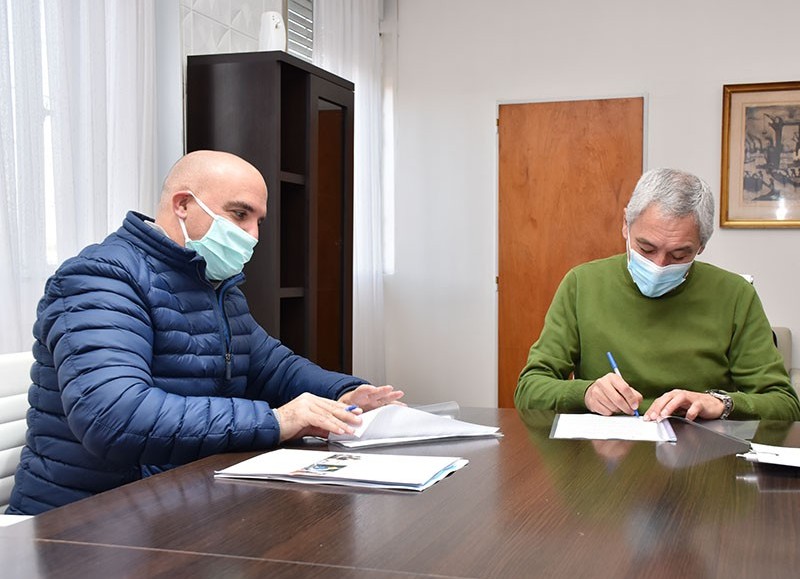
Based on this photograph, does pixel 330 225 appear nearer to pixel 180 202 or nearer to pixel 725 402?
pixel 180 202

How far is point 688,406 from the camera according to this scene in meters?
2.04

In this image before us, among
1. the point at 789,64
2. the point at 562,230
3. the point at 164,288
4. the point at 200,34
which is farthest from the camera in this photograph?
the point at 562,230

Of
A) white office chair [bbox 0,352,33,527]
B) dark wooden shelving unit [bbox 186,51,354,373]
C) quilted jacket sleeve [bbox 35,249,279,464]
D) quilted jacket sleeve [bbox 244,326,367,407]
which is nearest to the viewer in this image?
quilted jacket sleeve [bbox 35,249,279,464]

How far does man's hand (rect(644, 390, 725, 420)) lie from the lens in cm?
200

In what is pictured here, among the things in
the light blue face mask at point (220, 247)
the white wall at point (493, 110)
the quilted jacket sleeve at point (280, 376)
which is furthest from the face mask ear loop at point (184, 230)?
the white wall at point (493, 110)

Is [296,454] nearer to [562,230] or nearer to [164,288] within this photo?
[164,288]

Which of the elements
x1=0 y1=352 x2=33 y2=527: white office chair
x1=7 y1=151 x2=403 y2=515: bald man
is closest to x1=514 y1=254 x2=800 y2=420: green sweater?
x1=7 y1=151 x2=403 y2=515: bald man

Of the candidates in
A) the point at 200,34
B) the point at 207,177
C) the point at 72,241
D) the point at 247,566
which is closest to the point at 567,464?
the point at 247,566

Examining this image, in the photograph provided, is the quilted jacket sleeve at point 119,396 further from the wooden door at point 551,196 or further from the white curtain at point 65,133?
the wooden door at point 551,196

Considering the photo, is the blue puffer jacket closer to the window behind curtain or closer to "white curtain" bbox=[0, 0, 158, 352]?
"white curtain" bbox=[0, 0, 158, 352]

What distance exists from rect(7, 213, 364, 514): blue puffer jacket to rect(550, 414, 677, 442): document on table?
60cm

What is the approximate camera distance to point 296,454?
160 centimetres

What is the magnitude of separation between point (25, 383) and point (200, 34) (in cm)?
216

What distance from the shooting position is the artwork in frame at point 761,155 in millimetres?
5230
